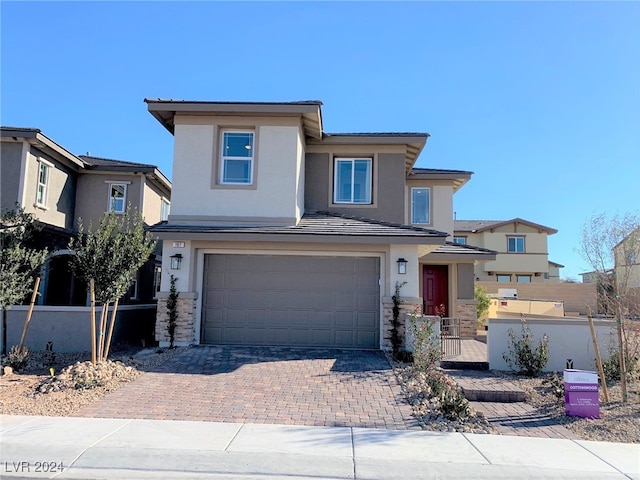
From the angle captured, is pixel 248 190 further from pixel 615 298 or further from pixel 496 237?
pixel 496 237

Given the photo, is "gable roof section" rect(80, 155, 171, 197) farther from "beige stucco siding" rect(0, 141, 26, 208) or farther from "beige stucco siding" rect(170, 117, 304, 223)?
"beige stucco siding" rect(170, 117, 304, 223)

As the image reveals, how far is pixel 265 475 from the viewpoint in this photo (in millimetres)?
5004

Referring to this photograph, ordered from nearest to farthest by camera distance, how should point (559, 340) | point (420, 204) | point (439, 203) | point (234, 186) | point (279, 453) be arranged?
point (279, 453) < point (559, 340) < point (234, 186) < point (439, 203) < point (420, 204)

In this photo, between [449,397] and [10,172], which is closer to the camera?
[449,397]

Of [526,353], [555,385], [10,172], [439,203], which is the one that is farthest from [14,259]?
[439,203]

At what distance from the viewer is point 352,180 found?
14125mm

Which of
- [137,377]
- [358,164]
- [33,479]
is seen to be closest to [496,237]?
[358,164]

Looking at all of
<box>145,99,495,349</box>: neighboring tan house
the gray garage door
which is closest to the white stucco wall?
<box>145,99,495,349</box>: neighboring tan house

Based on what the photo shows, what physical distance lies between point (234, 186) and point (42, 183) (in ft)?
28.9

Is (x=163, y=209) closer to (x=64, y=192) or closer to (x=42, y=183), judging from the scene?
(x=64, y=192)

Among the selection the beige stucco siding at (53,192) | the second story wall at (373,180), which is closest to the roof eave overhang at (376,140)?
the second story wall at (373,180)

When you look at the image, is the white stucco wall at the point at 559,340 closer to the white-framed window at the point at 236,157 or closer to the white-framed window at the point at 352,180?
the white-framed window at the point at 352,180

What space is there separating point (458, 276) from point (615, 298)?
7.71 m

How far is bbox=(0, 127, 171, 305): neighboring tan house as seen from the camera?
15289 mm
